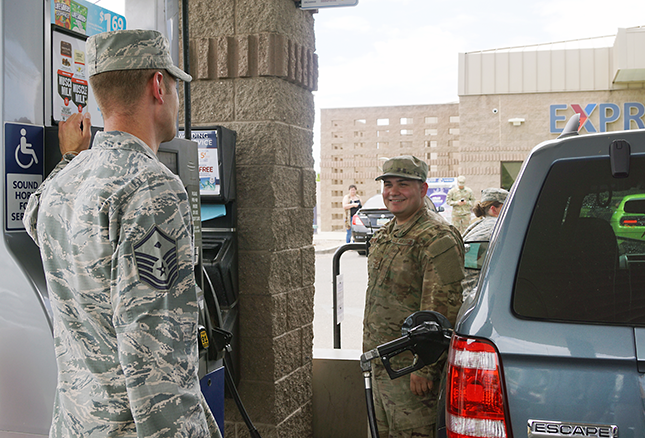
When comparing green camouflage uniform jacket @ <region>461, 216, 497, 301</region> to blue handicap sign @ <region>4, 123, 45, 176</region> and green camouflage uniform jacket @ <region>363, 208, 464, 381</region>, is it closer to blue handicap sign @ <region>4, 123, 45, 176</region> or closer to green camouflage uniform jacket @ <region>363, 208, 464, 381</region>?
green camouflage uniform jacket @ <region>363, 208, 464, 381</region>

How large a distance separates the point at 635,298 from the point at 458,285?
1.38m

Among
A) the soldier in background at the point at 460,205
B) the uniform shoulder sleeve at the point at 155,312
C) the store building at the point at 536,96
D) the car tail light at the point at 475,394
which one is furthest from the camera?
the store building at the point at 536,96

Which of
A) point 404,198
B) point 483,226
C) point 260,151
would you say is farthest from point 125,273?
point 483,226

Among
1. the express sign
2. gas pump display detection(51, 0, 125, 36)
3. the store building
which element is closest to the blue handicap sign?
gas pump display detection(51, 0, 125, 36)

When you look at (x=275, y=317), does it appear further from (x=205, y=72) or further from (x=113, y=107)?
(x=113, y=107)

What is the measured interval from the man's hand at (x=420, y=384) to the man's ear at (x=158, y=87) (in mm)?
1811

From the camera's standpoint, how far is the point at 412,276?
3.02 m

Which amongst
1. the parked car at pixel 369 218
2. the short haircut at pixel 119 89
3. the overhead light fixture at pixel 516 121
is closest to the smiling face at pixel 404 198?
the short haircut at pixel 119 89

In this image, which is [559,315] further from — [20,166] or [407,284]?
[20,166]

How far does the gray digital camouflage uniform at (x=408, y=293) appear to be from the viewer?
2.85 metres

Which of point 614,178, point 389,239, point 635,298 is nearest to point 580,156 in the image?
point 614,178

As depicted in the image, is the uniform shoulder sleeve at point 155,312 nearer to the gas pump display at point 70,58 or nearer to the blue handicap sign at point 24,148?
the blue handicap sign at point 24,148

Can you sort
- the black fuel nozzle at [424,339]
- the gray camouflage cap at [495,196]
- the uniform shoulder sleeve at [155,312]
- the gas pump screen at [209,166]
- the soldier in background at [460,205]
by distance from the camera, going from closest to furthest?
the uniform shoulder sleeve at [155,312]
the black fuel nozzle at [424,339]
the gas pump screen at [209,166]
the gray camouflage cap at [495,196]
the soldier in background at [460,205]

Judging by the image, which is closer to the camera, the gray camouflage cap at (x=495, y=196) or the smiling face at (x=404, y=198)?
the smiling face at (x=404, y=198)
